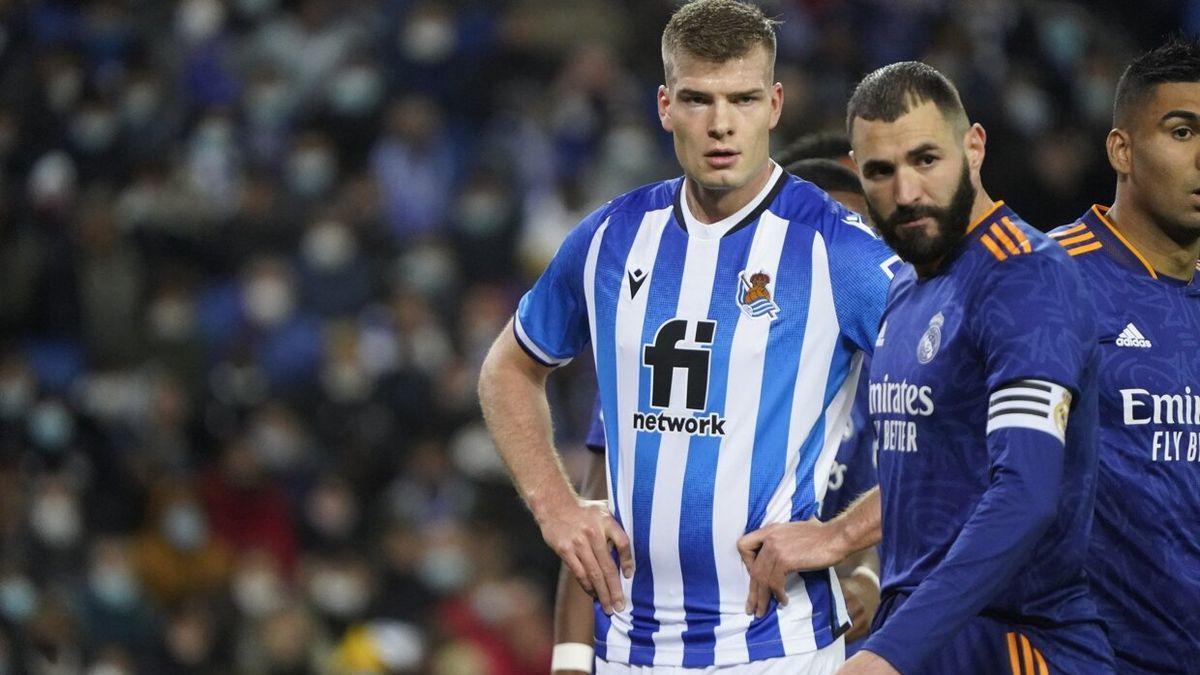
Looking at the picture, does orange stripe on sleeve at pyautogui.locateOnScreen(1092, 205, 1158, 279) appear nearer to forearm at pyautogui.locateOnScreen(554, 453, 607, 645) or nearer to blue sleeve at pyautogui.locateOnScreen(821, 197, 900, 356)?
blue sleeve at pyautogui.locateOnScreen(821, 197, 900, 356)

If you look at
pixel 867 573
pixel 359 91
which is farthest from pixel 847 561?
pixel 359 91

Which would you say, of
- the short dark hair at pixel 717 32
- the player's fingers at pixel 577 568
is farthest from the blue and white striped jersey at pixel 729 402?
the short dark hair at pixel 717 32

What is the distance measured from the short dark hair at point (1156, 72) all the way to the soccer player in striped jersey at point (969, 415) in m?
0.93

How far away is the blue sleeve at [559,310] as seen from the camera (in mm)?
4984

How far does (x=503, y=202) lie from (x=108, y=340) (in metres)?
3.28

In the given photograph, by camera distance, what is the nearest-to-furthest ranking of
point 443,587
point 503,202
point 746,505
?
point 746,505 → point 443,587 → point 503,202

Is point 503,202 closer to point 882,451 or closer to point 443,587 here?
point 443,587

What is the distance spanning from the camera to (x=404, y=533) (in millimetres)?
11695

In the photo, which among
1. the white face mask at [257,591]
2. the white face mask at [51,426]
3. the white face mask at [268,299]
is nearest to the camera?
the white face mask at [257,591]

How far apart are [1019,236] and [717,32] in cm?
115

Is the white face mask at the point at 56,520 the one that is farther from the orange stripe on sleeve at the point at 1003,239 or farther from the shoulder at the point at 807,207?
the orange stripe on sleeve at the point at 1003,239

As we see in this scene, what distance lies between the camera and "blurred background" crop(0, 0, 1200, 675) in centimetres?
1134

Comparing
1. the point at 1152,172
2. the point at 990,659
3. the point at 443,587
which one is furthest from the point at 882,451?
the point at 443,587

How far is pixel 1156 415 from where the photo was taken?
446 cm
